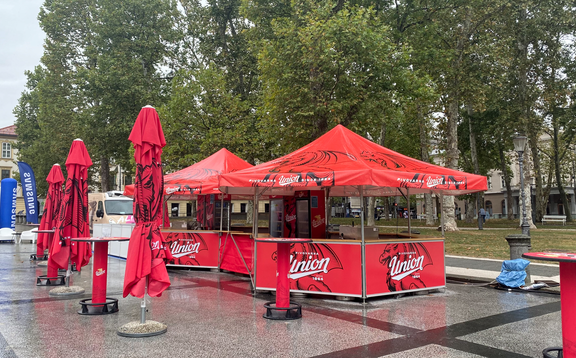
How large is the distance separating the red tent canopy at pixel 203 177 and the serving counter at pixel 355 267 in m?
3.80

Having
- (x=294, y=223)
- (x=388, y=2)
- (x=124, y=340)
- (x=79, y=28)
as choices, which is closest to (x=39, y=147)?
(x=79, y=28)

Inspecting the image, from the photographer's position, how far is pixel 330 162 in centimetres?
937

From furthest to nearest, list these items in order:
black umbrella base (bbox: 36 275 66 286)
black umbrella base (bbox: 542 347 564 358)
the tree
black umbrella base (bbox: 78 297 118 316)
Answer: the tree, black umbrella base (bbox: 36 275 66 286), black umbrella base (bbox: 78 297 118 316), black umbrella base (bbox: 542 347 564 358)

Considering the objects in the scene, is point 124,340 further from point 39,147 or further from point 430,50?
point 39,147

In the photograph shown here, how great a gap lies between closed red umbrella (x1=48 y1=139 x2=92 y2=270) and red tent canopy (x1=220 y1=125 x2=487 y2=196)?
3.46 m

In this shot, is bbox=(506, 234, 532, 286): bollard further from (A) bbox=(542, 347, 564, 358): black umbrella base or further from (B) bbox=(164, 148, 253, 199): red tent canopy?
(B) bbox=(164, 148, 253, 199): red tent canopy

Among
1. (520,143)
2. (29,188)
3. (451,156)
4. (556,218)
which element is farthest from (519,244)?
(556,218)

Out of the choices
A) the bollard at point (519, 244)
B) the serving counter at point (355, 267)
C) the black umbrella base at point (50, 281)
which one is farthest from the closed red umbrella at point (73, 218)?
the bollard at point (519, 244)

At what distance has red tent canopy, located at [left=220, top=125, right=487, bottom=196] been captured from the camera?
847cm

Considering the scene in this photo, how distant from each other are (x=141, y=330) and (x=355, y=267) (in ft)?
14.4

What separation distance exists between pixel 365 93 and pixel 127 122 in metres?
20.4

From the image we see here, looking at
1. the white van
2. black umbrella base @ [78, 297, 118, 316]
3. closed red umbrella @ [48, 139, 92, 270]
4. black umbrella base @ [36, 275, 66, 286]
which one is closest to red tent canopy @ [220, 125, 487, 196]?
black umbrella base @ [78, 297, 118, 316]

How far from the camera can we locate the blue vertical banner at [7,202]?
23484mm

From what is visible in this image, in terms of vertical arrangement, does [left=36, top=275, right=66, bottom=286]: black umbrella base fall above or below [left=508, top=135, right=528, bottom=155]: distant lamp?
below
